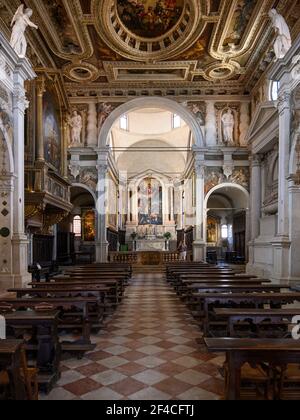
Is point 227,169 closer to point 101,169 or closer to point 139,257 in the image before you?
point 139,257

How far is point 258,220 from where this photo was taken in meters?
16.6

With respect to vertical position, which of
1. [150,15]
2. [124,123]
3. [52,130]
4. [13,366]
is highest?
[150,15]

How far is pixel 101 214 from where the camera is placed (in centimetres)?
1816

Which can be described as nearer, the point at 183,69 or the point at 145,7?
the point at 145,7

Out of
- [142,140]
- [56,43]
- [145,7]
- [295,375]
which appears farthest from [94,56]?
[295,375]

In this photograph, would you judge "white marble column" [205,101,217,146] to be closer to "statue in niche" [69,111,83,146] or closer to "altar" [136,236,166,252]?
"statue in niche" [69,111,83,146]

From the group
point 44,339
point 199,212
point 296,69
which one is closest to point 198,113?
point 199,212

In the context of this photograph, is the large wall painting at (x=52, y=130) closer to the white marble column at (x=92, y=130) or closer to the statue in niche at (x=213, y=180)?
the white marble column at (x=92, y=130)

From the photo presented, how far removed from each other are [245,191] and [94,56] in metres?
Answer: 9.57

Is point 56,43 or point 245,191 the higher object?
point 56,43

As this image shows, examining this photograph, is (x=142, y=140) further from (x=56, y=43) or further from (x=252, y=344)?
(x=252, y=344)

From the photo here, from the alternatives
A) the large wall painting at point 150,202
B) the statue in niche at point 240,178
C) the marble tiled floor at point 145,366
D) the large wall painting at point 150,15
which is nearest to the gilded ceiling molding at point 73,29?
the large wall painting at point 150,15

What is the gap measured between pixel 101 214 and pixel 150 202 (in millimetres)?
10843
